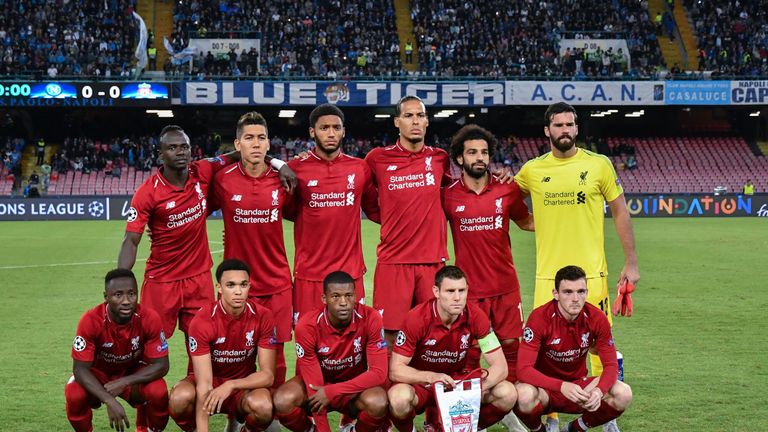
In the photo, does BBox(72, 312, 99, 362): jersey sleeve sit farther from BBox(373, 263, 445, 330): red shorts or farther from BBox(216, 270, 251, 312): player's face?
BBox(373, 263, 445, 330): red shorts

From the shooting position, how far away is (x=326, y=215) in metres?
6.44

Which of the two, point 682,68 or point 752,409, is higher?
point 682,68

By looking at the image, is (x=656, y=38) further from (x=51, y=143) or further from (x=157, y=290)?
(x=157, y=290)

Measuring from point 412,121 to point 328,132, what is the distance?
0.59 m

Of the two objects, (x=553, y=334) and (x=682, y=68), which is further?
(x=682, y=68)

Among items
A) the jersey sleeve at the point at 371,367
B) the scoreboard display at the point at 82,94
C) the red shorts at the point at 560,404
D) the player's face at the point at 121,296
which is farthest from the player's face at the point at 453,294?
the scoreboard display at the point at 82,94

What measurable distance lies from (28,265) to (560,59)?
26883mm

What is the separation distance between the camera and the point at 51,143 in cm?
3841

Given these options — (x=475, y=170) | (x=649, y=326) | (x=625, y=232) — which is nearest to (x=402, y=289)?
(x=475, y=170)

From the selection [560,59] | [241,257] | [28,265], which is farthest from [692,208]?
[241,257]

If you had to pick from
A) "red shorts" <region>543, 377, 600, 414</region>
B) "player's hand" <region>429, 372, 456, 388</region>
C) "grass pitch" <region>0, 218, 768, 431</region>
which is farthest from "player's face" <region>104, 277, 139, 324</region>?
"red shorts" <region>543, 377, 600, 414</region>

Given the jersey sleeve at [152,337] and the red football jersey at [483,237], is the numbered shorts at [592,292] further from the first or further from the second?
the jersey sleeve at [152,337]

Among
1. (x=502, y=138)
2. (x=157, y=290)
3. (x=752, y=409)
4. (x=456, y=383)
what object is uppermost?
(x=502, y=138)

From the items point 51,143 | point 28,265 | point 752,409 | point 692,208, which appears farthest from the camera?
point 51,143
